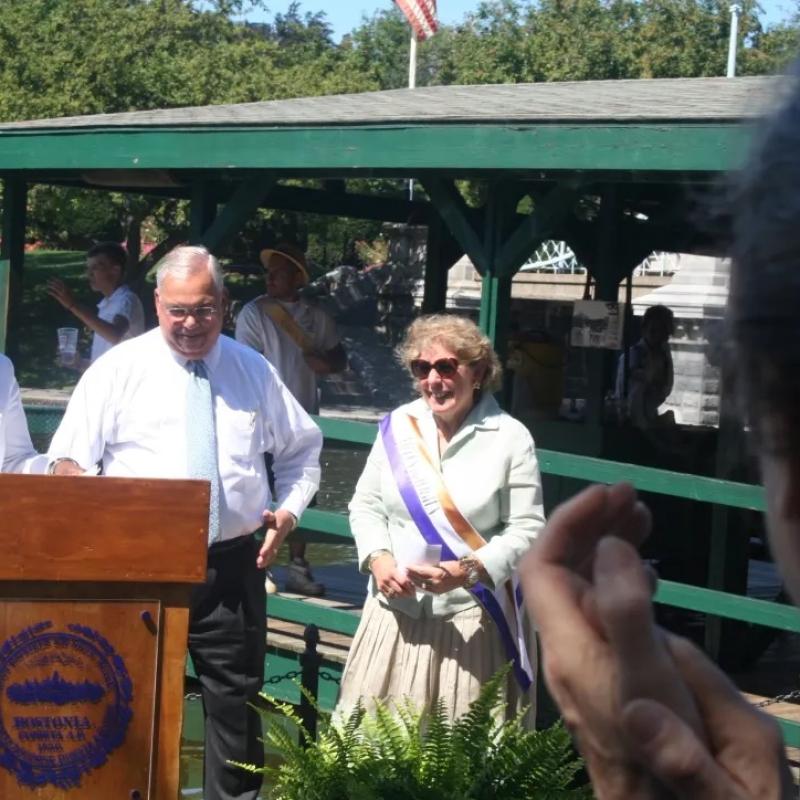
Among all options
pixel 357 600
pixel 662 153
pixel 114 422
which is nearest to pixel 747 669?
pixel 357 600

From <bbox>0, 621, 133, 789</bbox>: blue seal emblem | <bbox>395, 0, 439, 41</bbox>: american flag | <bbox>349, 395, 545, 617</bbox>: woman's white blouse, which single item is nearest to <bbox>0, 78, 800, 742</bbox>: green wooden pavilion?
<bbox>349, 395, 545, 617</bbox>: woman's white blouse

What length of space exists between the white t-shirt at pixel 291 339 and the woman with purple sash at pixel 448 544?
11.1 ft

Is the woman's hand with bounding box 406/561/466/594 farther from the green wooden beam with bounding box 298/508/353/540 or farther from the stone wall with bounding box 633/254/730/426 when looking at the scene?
the green wooden beam with bounding box 298/508/353/540

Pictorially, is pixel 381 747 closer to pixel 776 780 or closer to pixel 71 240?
pixel 776 780

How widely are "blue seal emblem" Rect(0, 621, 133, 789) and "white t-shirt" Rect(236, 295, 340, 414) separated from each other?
428cm

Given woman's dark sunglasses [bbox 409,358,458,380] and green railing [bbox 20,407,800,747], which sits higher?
woman's dark sunglasses [bbox 409,358,458,380]

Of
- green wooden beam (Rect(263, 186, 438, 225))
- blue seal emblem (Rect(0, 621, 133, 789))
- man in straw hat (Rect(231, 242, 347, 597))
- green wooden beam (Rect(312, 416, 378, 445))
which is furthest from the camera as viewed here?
green wooden beam (Rect(263, 186, 438, 225))

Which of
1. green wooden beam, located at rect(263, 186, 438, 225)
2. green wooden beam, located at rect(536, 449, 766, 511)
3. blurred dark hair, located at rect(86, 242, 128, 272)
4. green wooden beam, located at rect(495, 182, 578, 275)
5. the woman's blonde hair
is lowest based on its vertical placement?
green wooden beam, located at rect(536, 449, 766, 511)

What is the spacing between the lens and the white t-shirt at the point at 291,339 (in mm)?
8672

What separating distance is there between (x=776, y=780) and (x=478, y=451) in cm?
430

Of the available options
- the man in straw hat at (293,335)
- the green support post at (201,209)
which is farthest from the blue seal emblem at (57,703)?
the green support post at (201,209)

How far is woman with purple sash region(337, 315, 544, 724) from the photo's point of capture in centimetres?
515

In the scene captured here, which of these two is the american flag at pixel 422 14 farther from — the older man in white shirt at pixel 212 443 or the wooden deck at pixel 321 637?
the older man in white shirt at pixel 212 443

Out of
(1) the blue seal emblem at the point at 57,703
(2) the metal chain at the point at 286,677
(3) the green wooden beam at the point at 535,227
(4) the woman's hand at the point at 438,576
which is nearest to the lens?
(1) the blue seal emblem at the point at 57,703
